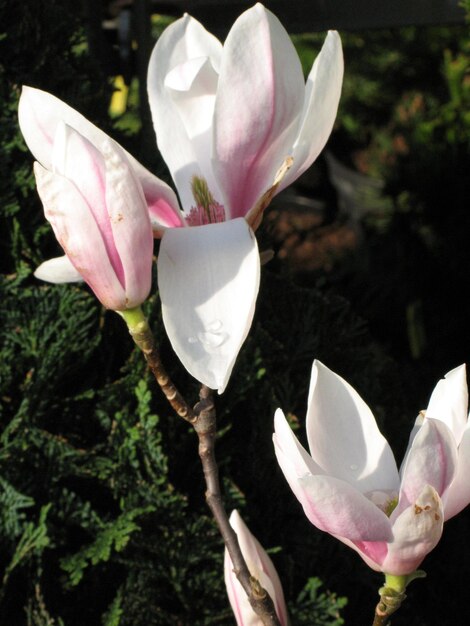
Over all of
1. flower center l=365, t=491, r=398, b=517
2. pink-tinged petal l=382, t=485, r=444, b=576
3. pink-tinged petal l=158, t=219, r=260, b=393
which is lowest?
flower center l=365, t=491, r=398, b=517

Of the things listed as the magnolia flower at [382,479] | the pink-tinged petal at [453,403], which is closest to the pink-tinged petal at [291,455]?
the magnolia flower at [382,479]

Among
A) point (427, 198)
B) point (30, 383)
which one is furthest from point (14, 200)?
point (427, 198)

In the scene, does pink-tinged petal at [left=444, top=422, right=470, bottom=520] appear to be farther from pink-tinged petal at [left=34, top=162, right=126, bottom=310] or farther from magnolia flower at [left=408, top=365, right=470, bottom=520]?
pink-tinged petal at [left=34, top=162, right=126, bottom=310]

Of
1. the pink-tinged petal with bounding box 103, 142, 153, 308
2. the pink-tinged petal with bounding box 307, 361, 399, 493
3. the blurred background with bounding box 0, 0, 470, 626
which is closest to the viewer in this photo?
the pink-tinged petal with bounding box 103, 142, 153, 308

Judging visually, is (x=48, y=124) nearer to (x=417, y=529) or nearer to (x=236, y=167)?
(x=236, y=167)

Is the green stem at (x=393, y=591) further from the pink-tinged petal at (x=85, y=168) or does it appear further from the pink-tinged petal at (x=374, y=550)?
the pink-tinged petal at (x=85, y=168)

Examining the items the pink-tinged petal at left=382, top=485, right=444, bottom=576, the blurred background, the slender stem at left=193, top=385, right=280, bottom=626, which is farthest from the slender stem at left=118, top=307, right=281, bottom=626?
the blurred background

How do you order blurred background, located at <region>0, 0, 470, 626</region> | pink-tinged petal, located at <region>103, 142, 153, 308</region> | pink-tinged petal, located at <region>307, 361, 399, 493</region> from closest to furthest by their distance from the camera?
Result: 1. pink-tinged petal, located at <region>103, 142, 153, 308</region>
2. pink-tinged petal, located at <region>307, 361, 399, 493</region>
3. blurred background, located at <region>0, 0, 470, 626</region>

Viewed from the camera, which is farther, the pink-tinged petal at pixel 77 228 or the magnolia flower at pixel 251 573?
the magnolia flower at pixel 251 573
